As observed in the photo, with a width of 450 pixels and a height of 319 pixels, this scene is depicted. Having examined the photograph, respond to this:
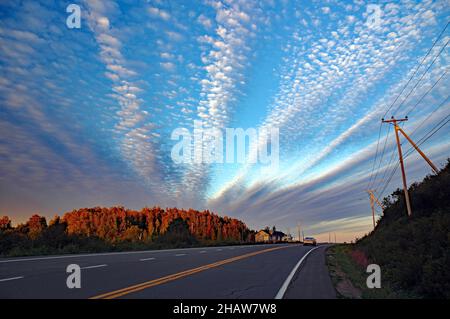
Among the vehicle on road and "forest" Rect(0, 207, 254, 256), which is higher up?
"forest" Rect(0, 207, 254, 256)

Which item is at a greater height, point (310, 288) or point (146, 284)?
point (146, 284)

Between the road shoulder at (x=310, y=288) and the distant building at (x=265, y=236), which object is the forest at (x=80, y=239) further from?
the distant building at (x=265, y=236)

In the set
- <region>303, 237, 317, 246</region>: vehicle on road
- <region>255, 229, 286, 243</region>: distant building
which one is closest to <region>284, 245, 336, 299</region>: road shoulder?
<region>303, 237, 317, 246</region>: vehicle on road

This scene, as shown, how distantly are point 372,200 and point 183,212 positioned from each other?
8900 cm

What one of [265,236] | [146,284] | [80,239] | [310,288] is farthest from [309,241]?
[265,236]

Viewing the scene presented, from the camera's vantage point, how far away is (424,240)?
482 inches

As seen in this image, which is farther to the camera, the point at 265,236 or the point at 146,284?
the point at 265,236

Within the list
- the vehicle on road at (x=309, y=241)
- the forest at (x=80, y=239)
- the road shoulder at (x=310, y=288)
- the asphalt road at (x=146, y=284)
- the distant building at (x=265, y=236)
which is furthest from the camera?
the distant building at (x=265, y=236)

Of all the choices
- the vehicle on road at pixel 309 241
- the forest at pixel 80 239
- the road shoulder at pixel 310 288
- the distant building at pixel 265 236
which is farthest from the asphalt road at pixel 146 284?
the distant building at pixel 265 236

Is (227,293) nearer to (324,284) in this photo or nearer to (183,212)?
(324,284)

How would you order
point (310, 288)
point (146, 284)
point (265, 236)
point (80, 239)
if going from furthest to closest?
1. point (265, 236)
2. point (80, 239)
3. point (310, 288)
4. point (146, 284)

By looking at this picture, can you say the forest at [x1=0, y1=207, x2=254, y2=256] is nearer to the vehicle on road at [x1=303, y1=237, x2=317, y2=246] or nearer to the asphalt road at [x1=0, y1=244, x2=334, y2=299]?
the asphalt road at [x1=0, y1=244, x2=334, y2=299]

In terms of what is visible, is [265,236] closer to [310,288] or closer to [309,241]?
[309,241]

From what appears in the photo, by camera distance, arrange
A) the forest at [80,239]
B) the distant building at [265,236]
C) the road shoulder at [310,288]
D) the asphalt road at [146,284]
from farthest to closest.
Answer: the distant building at [265,236] < the forest at [80,239] < the road shoulder at [310,288] < the asphalt road at [146,284]
